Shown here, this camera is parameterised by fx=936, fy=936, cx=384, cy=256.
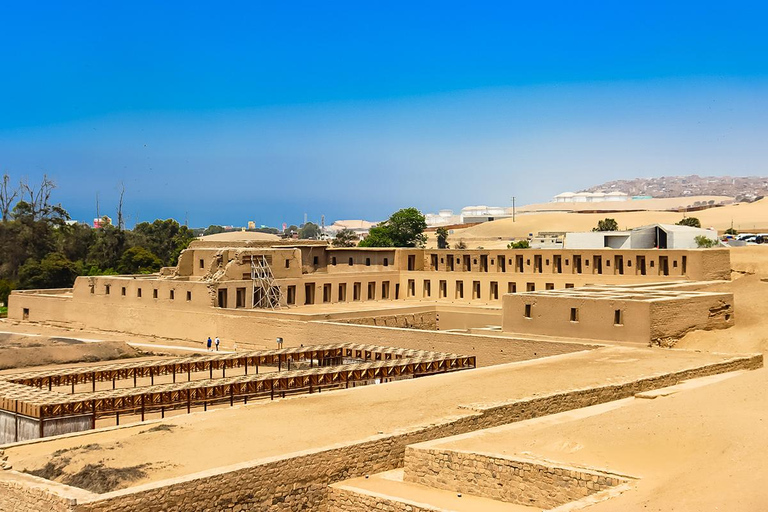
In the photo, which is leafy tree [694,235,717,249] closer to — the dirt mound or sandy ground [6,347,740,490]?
sandy ground [6,347,740,490]

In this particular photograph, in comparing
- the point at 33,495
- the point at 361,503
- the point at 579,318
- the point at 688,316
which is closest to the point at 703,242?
the point at 688,316

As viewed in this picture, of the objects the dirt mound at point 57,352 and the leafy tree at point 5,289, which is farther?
the leafy tree at point 5,289

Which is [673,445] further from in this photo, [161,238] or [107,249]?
[161,238]

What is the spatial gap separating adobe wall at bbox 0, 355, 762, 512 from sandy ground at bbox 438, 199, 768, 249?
302ft

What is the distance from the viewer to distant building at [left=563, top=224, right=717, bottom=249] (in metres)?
48.8

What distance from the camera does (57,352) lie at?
3738 cm

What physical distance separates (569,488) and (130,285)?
3463cm

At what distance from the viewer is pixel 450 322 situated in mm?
42531

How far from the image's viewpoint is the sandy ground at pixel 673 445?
1247 centimetres

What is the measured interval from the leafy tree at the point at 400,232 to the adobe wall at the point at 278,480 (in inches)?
2407

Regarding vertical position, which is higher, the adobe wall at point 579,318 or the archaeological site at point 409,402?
the adobe wall at point 579,318

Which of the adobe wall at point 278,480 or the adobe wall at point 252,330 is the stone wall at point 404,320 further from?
the adobe wall at point 278,480

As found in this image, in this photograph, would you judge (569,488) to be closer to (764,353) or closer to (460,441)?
(460,441)

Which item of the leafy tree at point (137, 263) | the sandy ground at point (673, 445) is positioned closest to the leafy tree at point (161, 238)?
the leafy tree at point (137, 263)
